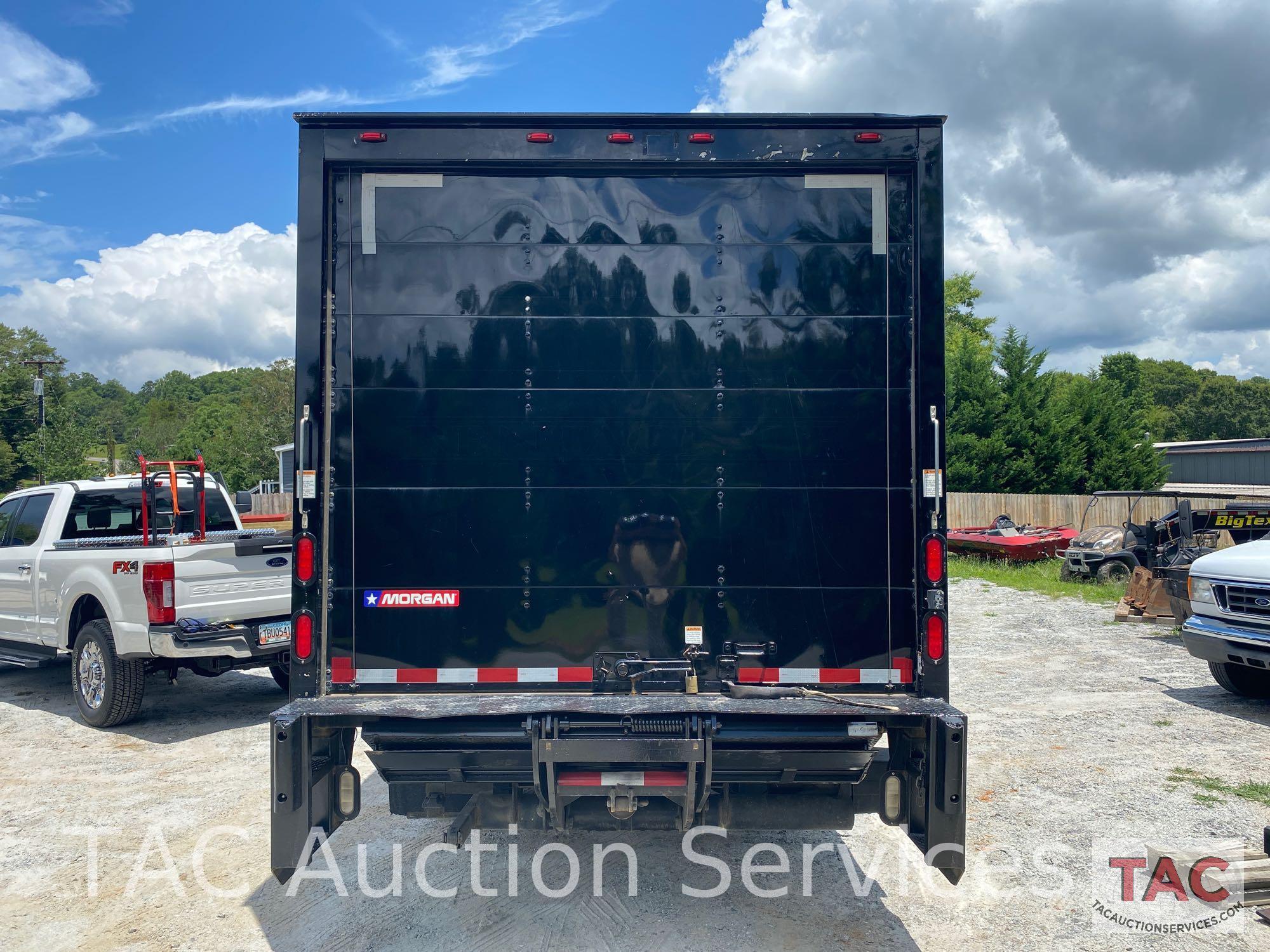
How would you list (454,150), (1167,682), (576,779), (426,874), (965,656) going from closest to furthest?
(576,779) < (454,150) < (426,874) < (1167,682) < (965,656)

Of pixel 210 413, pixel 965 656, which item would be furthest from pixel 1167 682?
pixel 210 413

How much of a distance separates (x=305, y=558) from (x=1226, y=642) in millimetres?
8072

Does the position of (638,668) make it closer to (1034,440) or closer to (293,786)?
(293,786)

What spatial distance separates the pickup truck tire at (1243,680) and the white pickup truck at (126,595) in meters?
8.95

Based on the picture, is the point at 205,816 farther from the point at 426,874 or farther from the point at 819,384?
the point at 819,384

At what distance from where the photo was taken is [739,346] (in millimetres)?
4043

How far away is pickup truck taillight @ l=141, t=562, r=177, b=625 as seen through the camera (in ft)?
24.2

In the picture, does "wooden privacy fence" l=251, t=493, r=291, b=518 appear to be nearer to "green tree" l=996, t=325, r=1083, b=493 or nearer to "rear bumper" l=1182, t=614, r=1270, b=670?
"green tree" l=996, t=325, r=1083, b=493

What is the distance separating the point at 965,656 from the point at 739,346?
8.99 metres

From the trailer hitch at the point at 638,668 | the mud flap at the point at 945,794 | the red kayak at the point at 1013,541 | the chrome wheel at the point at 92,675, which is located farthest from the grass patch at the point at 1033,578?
the chrome wheel at the point at 92,675

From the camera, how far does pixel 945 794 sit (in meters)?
3.62

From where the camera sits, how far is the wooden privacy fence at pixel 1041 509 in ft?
83.0

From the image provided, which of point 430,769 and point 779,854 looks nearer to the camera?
point 430,769
